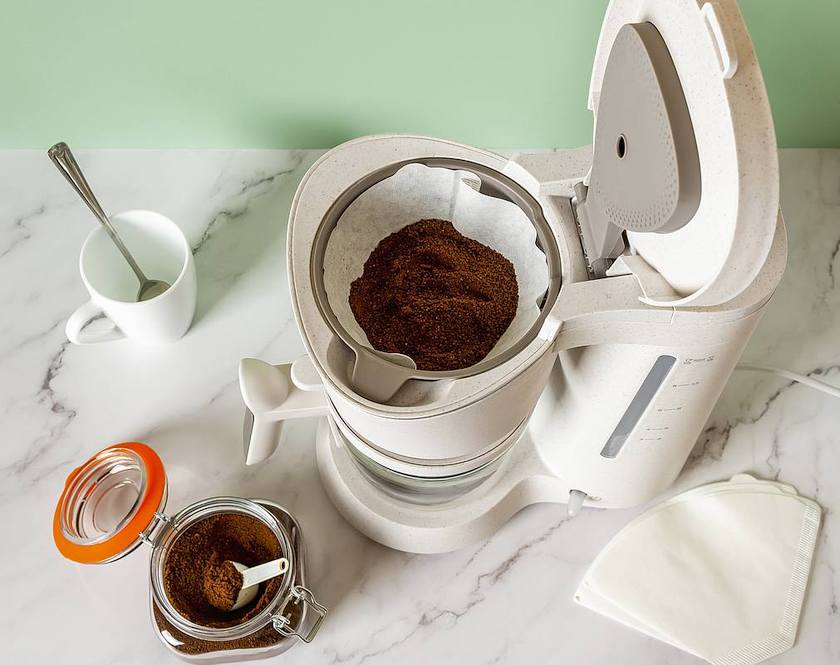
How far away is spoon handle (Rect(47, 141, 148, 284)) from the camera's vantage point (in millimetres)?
675

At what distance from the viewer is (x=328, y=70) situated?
76 cm

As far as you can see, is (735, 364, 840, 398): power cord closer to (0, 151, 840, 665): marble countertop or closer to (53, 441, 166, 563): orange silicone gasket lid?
(0, 151, 840, 665): marble countertop

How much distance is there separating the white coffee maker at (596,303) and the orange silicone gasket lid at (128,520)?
0.30ft

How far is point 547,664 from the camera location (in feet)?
2.23

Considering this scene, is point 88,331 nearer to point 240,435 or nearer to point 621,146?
point 240,435

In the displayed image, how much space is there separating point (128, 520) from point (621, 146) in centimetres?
50

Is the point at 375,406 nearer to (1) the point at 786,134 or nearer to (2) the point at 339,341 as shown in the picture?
(2) the point at 339,341

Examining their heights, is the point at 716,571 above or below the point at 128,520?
below

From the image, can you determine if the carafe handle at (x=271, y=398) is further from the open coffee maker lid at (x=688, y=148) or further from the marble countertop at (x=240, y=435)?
the open coffee maker lid at (x=688, y=148)

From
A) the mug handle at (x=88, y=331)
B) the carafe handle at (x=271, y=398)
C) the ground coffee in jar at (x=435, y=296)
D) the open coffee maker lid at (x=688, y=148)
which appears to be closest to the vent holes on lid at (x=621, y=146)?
the open coffee maker lid at (x=688, y=148)

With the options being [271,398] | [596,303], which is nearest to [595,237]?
[596,303]

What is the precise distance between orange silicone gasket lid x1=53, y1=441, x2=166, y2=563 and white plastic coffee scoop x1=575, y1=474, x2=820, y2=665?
1.28 ft

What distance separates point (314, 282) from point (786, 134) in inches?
24.8

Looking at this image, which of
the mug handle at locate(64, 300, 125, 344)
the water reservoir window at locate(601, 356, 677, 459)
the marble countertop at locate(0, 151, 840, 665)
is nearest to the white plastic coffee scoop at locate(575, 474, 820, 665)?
the marble countertop at locate(0, 151, 840, 665)
